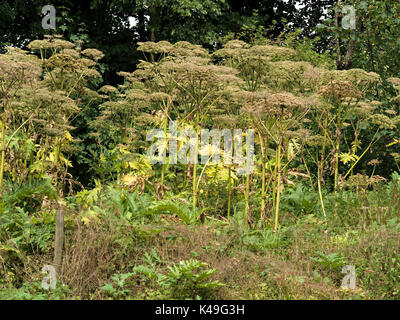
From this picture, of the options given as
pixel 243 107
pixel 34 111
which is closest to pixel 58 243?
pixel 34 111

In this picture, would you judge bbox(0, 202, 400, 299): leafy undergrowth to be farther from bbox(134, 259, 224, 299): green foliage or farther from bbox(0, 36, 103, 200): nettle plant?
bbox(0, 36, 103, 200): nettle plant

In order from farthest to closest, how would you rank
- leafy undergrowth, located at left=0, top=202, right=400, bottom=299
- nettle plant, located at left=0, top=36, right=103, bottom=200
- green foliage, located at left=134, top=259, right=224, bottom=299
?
nettle plant, located at left=0, top=36, right=103, bottom=200 → leafy undergrowth, located at left=0, top=202, right=400, bottom=299 → green foliage, located at left=134, top=259, right=224, bottom=299

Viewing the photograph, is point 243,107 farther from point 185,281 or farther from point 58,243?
point 58,243

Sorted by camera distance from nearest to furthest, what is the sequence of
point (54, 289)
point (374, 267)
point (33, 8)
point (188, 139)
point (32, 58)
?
point (54, 289) → point (374, 267) → point (188, 139) → point (32, 58) → point (33, 8)

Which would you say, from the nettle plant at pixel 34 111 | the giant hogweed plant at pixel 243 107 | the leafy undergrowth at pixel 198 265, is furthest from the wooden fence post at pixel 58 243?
the giant hogweed plant at pixel 243 107

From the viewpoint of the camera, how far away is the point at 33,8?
13.8 m

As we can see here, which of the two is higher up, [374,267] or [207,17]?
[207,17]

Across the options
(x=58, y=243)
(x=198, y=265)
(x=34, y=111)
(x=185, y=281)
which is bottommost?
(x=185, y=281)

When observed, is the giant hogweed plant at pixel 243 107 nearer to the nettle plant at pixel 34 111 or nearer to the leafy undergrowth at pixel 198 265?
Result: the leafy undergrowth at pixel 198 265

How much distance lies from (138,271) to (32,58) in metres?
3.88

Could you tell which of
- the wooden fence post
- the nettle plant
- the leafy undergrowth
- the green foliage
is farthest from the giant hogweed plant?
the wooden fence post

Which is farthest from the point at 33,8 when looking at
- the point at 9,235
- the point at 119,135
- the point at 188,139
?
the point at 9,235
